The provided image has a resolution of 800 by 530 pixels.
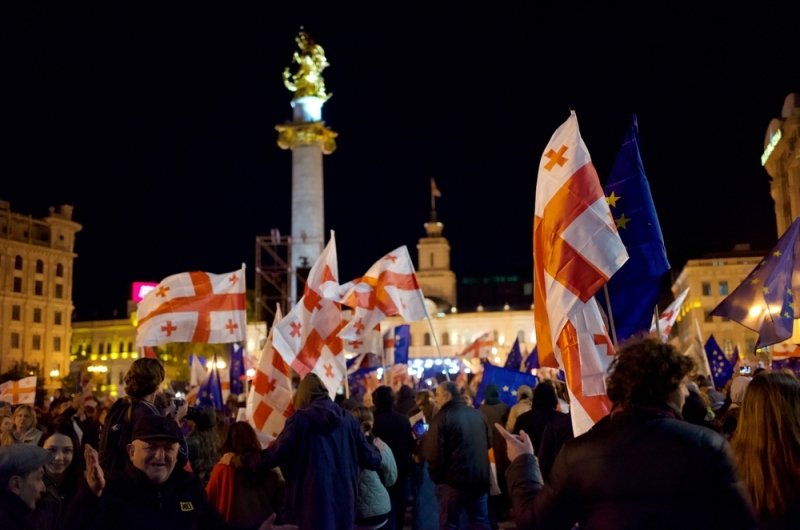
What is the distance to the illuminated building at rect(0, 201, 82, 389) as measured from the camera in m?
77.2

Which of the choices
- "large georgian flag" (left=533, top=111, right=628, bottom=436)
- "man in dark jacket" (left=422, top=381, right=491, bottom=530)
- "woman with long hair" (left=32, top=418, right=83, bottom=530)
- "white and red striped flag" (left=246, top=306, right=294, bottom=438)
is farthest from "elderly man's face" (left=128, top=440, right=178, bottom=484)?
"white and red striped flag" (left=246, top=306, right=294, bottom=438)

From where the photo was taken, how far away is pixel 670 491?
118 inches

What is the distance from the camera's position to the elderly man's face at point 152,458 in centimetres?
383

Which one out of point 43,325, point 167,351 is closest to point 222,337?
point 167,351

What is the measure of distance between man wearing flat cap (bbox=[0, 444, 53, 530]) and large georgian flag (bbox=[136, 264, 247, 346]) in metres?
9.97

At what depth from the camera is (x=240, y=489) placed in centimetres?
614

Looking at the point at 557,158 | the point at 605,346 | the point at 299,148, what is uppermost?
the point at 299,148

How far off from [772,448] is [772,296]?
593cm

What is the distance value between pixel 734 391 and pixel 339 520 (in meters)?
4.19

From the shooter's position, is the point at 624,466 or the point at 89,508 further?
the point at 89,508

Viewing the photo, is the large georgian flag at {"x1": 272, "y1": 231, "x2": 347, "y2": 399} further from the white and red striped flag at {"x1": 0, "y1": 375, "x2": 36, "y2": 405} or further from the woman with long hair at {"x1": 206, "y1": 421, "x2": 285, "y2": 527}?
the woman with long hair at {"x1": 206, "y1": 421, "x2": 285, "y2": 527}

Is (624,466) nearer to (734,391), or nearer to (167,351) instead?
(734,391)

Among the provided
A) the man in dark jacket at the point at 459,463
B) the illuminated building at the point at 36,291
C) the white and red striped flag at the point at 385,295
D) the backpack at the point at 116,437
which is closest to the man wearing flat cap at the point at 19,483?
the backpack at the point at 116,437

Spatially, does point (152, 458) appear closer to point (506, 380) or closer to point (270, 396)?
point (270, 396)
